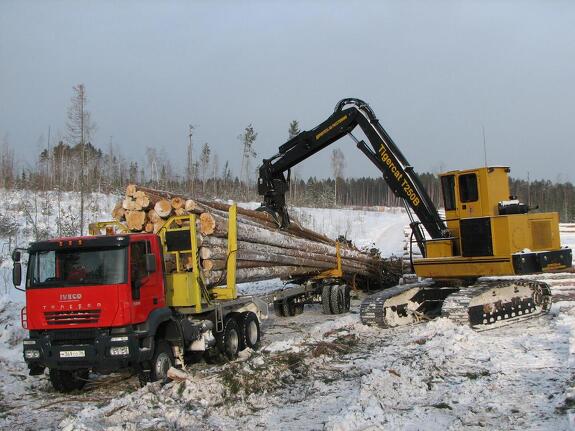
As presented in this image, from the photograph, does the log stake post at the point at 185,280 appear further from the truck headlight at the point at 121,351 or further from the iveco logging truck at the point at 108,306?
the truck headlight at the point at 121,351

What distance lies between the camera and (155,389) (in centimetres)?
827

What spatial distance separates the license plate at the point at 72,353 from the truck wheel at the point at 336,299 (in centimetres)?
910

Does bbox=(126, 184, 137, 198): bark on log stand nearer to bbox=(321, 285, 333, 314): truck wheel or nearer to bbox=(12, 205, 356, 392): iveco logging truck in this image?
bbox=(12, 205, 356, 392): iveco logging truck

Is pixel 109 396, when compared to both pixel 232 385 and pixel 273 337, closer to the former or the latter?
pixel 232 385

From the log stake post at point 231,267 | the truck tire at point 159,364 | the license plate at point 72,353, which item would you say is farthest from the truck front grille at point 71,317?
the log stake post at point 231,267

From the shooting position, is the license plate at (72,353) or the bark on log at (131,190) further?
the bark on log at (131,190)

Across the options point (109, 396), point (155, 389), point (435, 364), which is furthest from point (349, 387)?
point (109, 396)

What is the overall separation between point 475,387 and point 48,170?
54.0 metres

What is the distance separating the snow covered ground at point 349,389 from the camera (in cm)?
660

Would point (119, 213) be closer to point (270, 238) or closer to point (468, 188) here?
point (270, 238)

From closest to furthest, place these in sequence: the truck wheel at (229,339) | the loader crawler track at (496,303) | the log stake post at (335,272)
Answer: the truck wheel at (229,339)
the loader crawler track at (496,303)
the log stake post at (335,272)

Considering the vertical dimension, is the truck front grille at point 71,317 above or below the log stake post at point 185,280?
below

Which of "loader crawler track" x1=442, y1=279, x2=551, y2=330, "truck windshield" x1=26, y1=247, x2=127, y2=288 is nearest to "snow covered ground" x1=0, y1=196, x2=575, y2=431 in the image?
"loader crawler track" x1=442, y1=279, x2=551, y2=330

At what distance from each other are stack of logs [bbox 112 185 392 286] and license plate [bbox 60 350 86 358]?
240 cm
